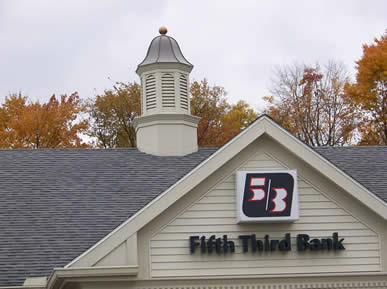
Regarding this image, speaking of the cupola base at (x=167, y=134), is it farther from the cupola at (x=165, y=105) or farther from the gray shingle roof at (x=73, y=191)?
the gray shingle roof at (x=73, y=191)

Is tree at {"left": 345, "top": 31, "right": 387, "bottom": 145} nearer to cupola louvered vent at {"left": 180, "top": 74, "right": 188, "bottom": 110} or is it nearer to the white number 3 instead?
cupola louvered vent at {"left": 180, "top": 74, "right": 188, "bottom": 110}

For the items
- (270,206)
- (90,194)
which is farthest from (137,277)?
(90,194)

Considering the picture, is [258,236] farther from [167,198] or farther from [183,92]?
[183,92]

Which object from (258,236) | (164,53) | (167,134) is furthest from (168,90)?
(258,236)

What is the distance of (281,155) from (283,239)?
1.66 m

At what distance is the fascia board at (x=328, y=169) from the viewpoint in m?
15.0

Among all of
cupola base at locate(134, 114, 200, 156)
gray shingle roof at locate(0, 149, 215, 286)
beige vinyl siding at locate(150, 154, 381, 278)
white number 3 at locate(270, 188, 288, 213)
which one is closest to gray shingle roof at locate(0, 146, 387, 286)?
gray shingle roof at locate(0, 149, 215, 286)

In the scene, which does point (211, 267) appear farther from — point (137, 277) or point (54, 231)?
point (54, 231)

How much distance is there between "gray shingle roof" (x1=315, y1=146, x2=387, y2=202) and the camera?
59.5 feet

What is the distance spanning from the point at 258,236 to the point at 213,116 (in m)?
26.3

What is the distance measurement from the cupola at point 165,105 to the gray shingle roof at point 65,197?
0.45 m

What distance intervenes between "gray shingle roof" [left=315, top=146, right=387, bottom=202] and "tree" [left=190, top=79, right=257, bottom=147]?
58.4 feet

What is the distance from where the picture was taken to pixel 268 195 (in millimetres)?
14883

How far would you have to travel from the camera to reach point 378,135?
1512 inches
